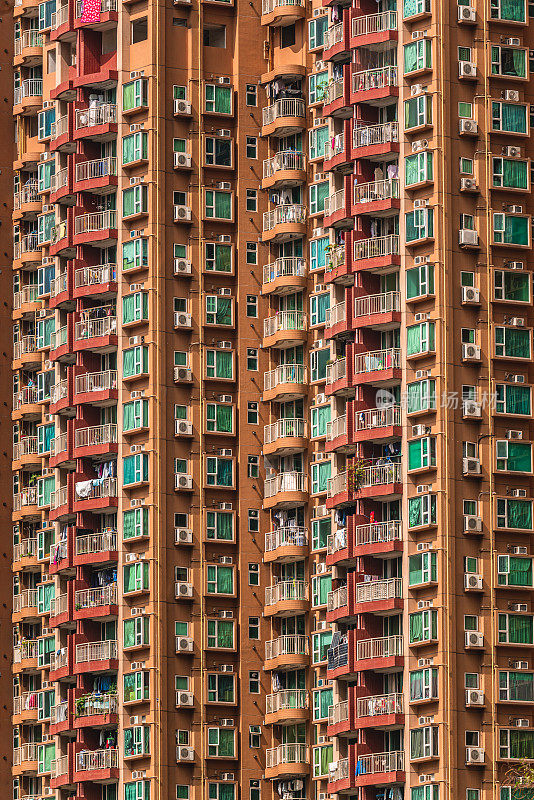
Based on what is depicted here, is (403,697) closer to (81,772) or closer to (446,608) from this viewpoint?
(446,608)

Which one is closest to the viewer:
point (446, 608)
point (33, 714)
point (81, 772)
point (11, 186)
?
point (446, 608)

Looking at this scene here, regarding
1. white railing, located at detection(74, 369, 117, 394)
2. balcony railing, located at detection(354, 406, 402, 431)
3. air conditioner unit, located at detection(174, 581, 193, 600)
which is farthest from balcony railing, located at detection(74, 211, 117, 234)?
balcony railing, located at detection(354, 406, 402, 431)

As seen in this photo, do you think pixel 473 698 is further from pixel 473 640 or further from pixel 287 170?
pixel 287 170

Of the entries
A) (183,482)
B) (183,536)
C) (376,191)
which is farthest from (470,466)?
(183,482)

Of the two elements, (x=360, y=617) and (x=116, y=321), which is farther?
(x=116, y=321)

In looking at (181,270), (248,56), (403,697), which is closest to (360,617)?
(403,697)

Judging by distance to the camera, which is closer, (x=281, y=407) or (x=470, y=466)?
(x=470, y=466)

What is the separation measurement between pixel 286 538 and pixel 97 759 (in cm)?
1109

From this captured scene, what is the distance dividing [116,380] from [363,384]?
1455cm

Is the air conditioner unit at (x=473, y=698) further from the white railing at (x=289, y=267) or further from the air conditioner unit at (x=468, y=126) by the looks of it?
the white railing at (x=289, y=267)

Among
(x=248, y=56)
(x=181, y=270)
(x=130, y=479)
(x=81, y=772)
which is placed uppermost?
(x=248, y=56)

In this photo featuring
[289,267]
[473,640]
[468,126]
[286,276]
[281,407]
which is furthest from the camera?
[281,407]

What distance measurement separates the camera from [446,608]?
333 feet

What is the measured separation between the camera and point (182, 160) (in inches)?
4633
